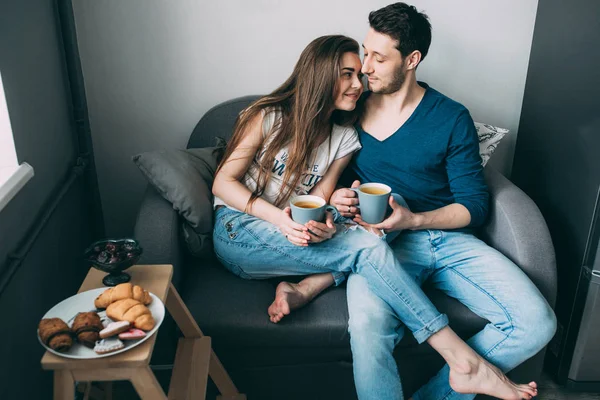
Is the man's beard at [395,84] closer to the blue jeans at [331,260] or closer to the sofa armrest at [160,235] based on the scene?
the blue jeans at [331,260]

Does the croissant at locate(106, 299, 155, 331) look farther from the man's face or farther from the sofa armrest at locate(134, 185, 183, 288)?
the man's face

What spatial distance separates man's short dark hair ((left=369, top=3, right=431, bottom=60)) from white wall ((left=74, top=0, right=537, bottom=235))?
315mm

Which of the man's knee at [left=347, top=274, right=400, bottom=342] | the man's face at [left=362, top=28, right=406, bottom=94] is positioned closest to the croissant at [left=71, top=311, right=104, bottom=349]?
the man's knee at [left=347, top=274, right=400, bottom=342]

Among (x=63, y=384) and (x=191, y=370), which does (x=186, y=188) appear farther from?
(x=63, y=384)

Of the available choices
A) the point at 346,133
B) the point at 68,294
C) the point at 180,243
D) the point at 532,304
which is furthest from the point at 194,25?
the point at 532,304

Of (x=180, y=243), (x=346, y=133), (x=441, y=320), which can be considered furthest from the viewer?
(x=346, y=133)

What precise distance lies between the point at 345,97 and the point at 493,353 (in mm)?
873

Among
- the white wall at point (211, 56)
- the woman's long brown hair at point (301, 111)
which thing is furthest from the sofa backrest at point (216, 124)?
the woman's long brown hair at point (301, 111)

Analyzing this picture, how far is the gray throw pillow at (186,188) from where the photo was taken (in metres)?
1.69

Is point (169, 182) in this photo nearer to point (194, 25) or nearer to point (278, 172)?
point (278, 172)

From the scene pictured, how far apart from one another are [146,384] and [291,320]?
0.54 metres

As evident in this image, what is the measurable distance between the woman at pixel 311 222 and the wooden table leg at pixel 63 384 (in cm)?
59

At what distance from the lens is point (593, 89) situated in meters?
1.73

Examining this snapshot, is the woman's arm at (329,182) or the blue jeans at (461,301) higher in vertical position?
the woman's arm at (329,182)
